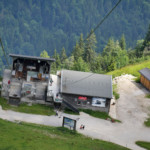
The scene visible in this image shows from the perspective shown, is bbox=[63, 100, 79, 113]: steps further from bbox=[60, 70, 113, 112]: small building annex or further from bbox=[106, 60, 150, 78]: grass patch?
bbox=[106, 60, 150, 78]: grass patch

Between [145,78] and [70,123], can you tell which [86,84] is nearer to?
[70,123]

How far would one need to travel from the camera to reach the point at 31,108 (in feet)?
139

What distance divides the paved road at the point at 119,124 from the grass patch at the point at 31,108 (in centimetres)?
155

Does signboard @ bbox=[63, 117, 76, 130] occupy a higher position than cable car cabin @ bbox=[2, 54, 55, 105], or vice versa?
cable car cabin @ bbox=[2, 54, 55, 105]

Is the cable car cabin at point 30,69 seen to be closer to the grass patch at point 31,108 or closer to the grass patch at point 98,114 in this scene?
the grass patch at point 31,108

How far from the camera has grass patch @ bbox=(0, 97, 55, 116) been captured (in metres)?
41.2

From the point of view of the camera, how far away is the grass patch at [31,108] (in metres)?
41.2

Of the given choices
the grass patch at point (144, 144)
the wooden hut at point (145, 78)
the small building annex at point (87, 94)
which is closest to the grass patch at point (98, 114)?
the small building annex at point (87, 94)

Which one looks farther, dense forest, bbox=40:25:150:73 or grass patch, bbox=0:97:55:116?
dense forest, bbox=40:25:150:73

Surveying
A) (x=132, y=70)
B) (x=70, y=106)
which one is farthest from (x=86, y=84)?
(x=132, y=70)

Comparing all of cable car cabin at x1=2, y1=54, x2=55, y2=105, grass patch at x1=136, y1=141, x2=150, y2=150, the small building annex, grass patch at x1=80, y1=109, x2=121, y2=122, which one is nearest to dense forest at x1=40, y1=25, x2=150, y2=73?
the small building annex

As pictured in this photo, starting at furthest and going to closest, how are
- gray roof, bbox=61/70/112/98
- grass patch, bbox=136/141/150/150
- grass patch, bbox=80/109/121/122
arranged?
gray roof, bbox=61/70/112/98 → grass patch, bbox=80/109/121/122 → grass patch, bbox=136/141/150/150

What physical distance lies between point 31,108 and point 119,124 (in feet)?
47.9

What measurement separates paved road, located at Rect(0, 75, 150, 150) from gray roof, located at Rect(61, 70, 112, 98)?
173 inches
